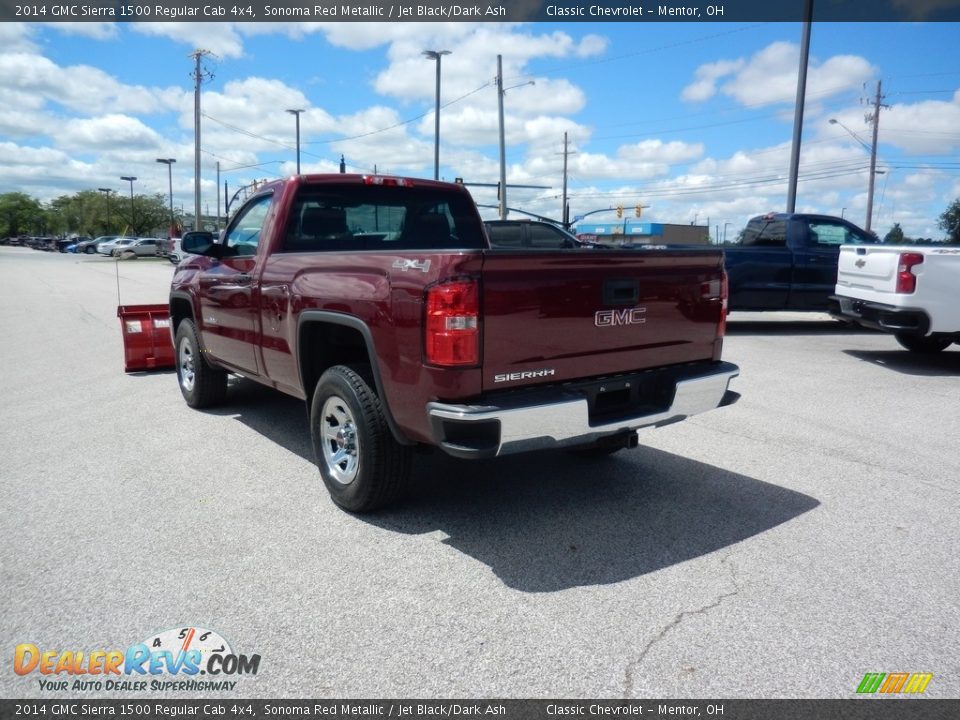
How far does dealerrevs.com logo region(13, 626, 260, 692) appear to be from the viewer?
2.72 meters

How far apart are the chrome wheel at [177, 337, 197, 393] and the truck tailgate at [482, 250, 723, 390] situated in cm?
431

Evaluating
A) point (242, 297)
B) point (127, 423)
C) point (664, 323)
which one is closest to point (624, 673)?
point (664, 323)

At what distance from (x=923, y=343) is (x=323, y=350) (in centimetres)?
900

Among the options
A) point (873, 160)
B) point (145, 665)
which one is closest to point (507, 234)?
point (145, 665)

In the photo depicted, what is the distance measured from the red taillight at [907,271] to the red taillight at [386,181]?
6.35 meters

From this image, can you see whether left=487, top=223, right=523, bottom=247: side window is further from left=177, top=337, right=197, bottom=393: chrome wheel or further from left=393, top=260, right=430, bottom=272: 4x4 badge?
left=393, top=260, right=430, bottom=272: 4x4 badge

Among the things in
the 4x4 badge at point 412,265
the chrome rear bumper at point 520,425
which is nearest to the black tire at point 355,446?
the chrome rear bumper at point 520,425

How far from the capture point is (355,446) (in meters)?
4.23

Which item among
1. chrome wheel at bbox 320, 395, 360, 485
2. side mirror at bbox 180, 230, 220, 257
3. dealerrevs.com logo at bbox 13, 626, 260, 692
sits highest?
side mirror at bbox 180, 230, 220, 257

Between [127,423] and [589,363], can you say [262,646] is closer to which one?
[589,363]

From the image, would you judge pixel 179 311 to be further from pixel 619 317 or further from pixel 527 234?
pixel 527 234

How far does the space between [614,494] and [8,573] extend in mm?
3333

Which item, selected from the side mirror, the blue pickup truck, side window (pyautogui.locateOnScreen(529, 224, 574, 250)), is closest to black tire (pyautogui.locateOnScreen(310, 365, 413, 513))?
the side mirror

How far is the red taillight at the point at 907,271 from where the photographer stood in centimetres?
859
